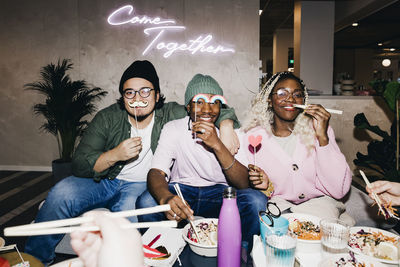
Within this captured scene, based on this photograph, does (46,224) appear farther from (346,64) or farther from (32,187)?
(346,64)

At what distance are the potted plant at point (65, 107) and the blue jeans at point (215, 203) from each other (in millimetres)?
3268

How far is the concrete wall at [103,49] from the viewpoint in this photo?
189 inches

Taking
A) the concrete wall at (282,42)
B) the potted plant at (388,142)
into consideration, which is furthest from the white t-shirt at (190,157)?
the concrete wall at (282,42)

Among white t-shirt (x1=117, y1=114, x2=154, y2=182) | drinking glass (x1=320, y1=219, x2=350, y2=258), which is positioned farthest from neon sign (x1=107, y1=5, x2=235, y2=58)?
drinking glass (x1=320, y1=219, x2=350, y2=258)

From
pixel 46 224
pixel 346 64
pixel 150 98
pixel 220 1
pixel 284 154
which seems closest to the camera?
pixel 46 224

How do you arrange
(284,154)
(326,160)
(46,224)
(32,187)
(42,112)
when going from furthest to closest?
(42,112) < (32,187) < (284,154) < (326,160) < (46,224)

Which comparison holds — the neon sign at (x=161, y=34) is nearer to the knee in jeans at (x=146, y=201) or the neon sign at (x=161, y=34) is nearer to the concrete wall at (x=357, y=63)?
the knee in jeans at (x=146, y=201)

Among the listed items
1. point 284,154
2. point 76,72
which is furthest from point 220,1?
point 284,154

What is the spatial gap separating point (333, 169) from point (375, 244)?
0.69m

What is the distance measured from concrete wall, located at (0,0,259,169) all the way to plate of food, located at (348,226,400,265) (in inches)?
144

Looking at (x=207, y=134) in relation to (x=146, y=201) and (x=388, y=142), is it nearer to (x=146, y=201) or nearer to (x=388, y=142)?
(x=146, y=201)

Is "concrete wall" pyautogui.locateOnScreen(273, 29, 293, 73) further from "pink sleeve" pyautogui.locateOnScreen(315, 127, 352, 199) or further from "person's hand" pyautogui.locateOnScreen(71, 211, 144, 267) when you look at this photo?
"person's hand" pyautogui.locateOnScreen(71, 211, 144, 267)

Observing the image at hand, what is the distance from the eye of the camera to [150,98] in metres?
2.31

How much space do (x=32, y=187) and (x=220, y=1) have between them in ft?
14.9
